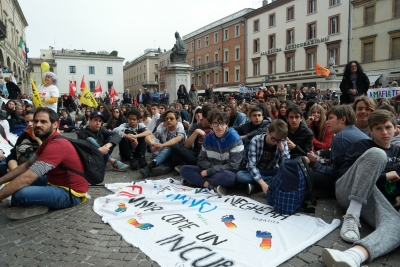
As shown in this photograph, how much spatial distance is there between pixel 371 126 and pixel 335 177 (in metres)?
0.98

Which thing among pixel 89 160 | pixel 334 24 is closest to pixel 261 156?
pixel 89 160

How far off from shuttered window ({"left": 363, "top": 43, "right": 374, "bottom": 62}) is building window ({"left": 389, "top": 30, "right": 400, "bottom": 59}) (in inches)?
73.8

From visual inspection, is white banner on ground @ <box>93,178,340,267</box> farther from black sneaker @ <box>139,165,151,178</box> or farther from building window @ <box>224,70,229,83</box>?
building window @ <box>224,70,229,83</box>

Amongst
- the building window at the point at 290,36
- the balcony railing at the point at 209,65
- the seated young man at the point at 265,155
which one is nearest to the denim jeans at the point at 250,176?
the seated young man at the point at 265,155

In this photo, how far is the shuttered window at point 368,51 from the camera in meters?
30.3

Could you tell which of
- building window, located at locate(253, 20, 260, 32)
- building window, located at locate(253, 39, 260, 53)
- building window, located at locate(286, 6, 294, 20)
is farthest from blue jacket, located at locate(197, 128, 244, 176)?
building window, located at locate(253, 20, 260, 32)

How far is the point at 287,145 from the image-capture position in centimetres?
474

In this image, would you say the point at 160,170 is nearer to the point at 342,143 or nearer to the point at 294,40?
the point at 342,143

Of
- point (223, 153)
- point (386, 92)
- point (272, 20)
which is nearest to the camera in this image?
point (223, 153)

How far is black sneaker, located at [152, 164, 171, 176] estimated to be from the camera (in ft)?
20.1

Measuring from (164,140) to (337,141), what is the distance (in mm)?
3726

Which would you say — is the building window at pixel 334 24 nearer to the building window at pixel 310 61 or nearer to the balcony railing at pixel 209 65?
the building window at pixel 310 61

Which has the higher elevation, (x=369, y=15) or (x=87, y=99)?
(x=369, y=15)

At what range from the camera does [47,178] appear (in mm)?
4219
